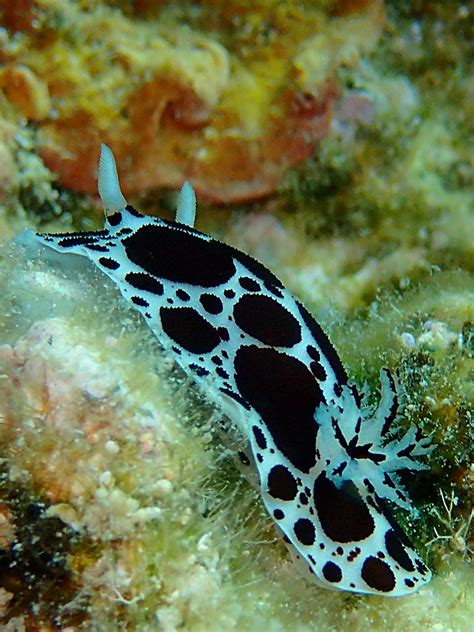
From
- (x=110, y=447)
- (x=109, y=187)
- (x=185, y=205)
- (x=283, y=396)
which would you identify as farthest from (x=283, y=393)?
(x=109, y=187)

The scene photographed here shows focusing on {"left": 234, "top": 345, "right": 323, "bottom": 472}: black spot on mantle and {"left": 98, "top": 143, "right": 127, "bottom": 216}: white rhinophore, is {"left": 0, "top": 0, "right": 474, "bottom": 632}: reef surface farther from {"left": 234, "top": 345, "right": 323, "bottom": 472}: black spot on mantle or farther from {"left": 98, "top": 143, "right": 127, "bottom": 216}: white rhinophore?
{"left": 98, "top": 143, "right": 127, "bottom": 216}: white rhinophore

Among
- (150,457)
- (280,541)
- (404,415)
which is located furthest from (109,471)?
(404,415)

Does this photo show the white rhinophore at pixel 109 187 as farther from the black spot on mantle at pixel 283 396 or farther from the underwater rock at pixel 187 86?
the black spot on mantle at pixel 283 396

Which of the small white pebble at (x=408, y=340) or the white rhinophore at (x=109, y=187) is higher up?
the small white pebble at (x=408, y=340)

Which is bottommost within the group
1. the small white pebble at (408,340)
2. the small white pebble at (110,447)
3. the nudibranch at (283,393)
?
the nudibranch at (283,393)

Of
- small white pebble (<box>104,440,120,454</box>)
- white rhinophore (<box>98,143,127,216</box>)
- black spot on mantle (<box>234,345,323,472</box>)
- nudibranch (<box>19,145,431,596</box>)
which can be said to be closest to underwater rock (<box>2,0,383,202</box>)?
white rhinophore (<box>98,143,127,216</box>)

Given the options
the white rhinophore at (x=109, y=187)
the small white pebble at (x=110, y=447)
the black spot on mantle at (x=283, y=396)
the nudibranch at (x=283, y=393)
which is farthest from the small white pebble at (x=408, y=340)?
the small white pebble at (x=110, y=447)
